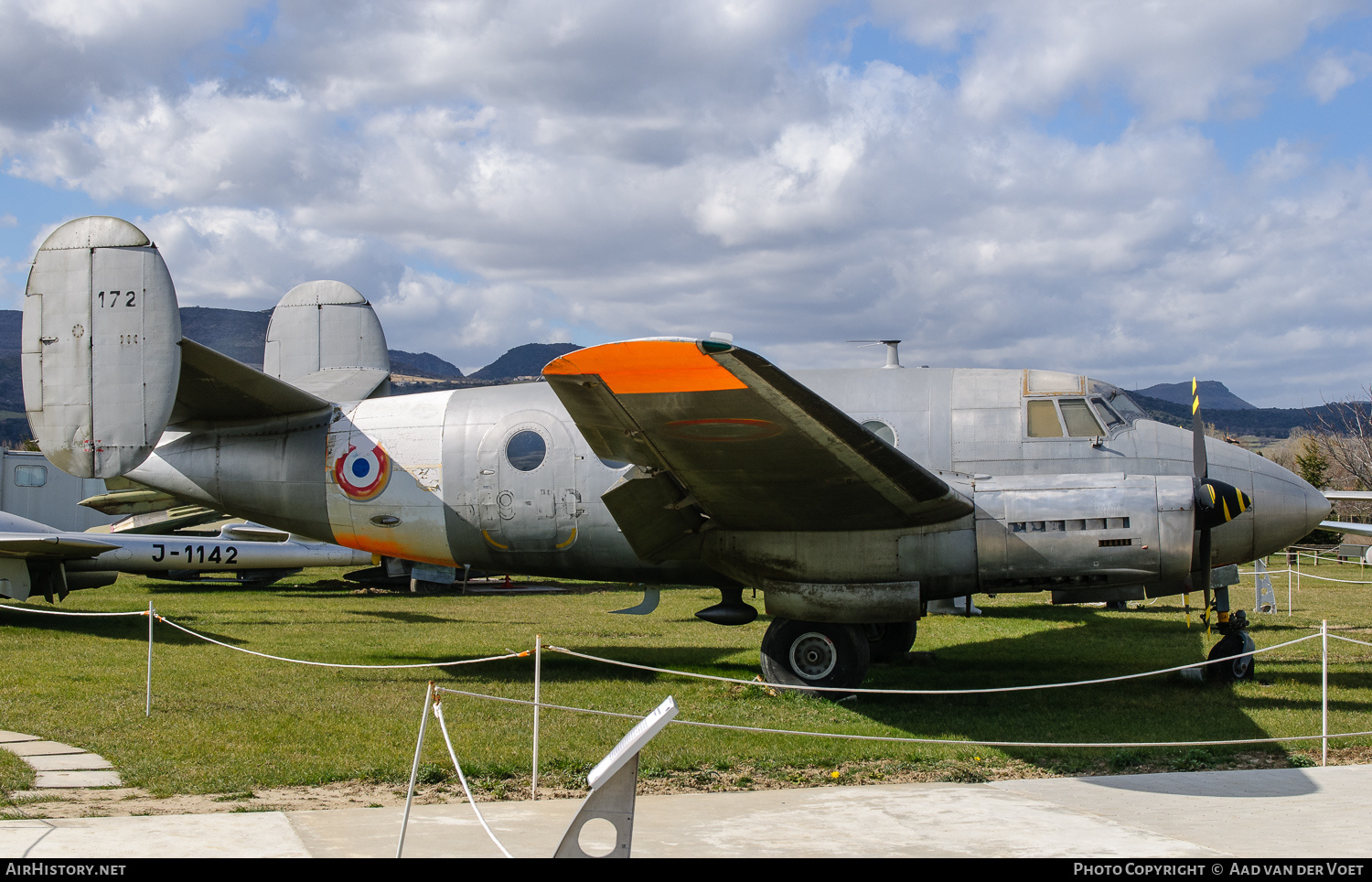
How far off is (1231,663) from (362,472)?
1085 cm

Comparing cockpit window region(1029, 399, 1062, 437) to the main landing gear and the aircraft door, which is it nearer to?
the main landing gear

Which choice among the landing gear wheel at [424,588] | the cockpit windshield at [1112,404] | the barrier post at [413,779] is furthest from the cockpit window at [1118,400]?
the landing gear wheel at [424,588]

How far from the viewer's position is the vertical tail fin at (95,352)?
35.6ft

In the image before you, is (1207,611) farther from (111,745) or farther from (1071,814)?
(111,745)

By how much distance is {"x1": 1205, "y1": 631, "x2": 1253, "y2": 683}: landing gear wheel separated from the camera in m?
11.9

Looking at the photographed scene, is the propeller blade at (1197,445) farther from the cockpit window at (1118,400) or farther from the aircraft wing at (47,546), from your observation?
the aircraft wing at (47,546)

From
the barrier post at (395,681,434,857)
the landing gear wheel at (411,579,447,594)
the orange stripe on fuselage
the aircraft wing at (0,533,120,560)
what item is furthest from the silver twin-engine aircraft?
the landing gear wheel at (411,579,447,594)

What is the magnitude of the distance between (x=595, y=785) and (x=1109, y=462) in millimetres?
8967

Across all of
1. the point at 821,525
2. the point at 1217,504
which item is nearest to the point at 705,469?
the point at 821,525

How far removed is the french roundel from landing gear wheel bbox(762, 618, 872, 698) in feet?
17.7

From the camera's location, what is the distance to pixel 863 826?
663cm

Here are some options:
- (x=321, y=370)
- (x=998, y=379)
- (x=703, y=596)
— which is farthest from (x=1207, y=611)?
(x=703, y=596)

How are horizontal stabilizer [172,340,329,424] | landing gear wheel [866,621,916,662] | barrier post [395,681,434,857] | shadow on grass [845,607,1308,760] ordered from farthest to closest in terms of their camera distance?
landing gear wheel [866,621,916,662]
horizontal stabilizer [172,340,329,424]
shadow on grass [845,607,1308,760]
barrier post [395,681,434,857]

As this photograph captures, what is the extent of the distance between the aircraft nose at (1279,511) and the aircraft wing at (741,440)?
3.41 meters
